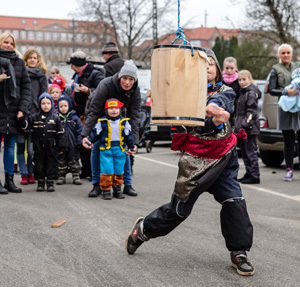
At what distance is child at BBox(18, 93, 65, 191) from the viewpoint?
8266 mm

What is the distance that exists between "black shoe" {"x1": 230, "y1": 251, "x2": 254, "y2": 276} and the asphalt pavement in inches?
2.3

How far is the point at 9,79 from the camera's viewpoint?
309 inches

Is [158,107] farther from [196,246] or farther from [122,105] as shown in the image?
[122,105]

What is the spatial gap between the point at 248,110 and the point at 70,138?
2.98 metres

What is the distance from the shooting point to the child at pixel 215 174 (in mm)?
4121

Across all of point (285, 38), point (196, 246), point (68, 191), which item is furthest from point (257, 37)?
point (196, 246)

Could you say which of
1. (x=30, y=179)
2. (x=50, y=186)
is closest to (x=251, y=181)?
(x=50, y=186)

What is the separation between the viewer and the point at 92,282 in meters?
3.97

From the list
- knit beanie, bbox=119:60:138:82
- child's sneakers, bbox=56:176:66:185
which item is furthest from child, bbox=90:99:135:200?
child's sneakers, bbox=56:176:66:185

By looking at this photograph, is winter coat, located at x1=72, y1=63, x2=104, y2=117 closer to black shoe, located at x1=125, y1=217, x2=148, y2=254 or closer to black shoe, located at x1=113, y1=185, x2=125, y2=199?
black shoe, located at x1=113, y1=185, x2=125, y2=199

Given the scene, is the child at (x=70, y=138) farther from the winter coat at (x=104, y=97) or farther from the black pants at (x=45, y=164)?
the winter coat at (x=104, y=97)

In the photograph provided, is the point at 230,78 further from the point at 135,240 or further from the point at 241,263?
the point at 241,263

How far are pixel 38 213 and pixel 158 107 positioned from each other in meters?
3.31

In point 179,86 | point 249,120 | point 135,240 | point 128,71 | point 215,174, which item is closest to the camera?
point 179,86
